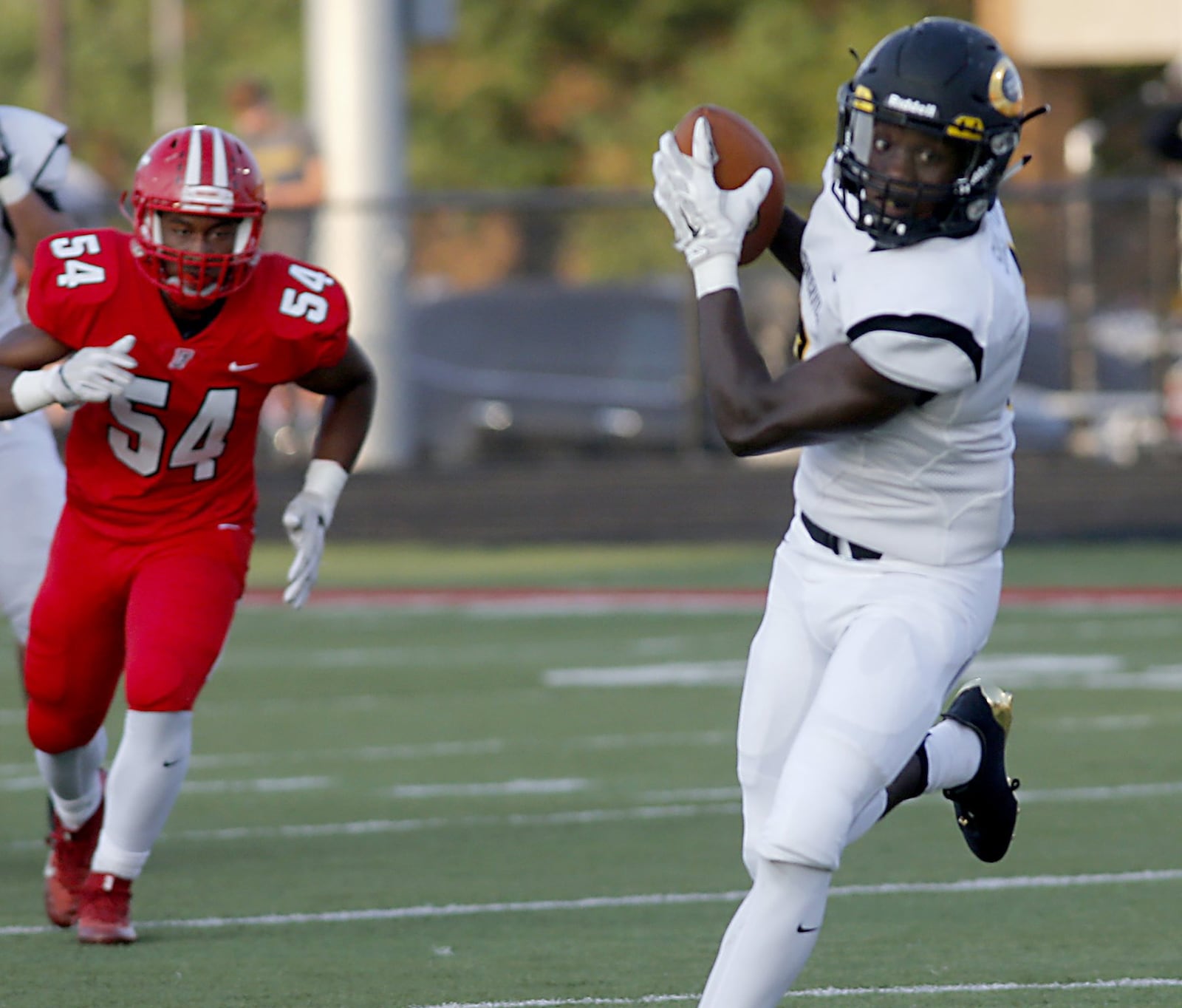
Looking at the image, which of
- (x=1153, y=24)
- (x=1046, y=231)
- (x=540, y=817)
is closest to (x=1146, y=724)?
(x=540, y=817)

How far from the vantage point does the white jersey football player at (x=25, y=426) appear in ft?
17.0

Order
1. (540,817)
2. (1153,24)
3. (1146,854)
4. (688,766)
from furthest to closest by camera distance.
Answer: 1. (1153,24)
2. (688,766)
3. (540,817)
4. (1146,854)

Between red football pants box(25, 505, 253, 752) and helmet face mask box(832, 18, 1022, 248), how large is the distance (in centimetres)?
168

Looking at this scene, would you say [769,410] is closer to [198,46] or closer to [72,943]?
[72,943]

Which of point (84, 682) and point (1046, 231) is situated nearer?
point (84, 682)

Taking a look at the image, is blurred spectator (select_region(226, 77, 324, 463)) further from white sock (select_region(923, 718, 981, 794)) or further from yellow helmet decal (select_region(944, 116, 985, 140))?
yellow helmet decal (select_region(944, 116, 985, 140))

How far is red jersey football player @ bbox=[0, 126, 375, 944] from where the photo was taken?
4504 mm

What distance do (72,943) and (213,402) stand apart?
114 cm

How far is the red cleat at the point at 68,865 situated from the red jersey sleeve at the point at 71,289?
108 cm

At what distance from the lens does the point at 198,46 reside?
3566cm

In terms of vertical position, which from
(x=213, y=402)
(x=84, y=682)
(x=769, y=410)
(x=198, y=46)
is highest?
(x=769, y=410)

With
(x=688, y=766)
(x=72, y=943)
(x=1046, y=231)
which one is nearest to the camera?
(x=72, y=943)

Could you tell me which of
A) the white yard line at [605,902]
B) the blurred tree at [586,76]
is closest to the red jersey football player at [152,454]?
the white yard line at [605,902]

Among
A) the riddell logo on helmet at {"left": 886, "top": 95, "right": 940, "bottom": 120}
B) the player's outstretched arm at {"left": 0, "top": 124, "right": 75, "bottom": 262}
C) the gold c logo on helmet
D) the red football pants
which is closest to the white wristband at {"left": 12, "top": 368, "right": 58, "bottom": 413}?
the red football pants
